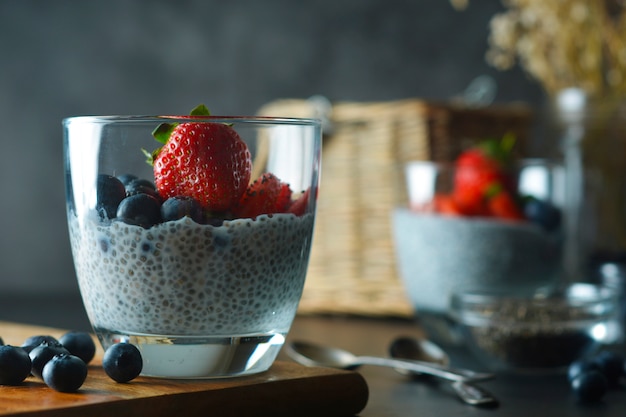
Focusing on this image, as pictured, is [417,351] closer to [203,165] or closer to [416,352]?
[416,352]

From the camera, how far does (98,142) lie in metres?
0.77

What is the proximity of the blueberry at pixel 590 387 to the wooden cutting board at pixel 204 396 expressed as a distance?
248mm

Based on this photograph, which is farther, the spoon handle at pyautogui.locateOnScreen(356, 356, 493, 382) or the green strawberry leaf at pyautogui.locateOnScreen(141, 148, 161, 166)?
the spoon handle at pyautogui.locateOnScreen(356, 356, 493, 382)

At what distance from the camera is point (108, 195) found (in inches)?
30.0

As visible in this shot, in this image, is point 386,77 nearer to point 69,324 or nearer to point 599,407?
point 69,324

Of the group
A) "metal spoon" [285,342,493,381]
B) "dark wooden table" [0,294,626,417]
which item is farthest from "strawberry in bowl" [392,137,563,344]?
"metal spoon" [285,342,493,381]

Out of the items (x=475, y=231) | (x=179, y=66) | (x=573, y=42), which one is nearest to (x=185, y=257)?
(x=475, y=231)

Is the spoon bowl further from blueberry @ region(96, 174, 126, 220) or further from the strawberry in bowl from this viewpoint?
blueberry @ region(96, 174, 126, 220)

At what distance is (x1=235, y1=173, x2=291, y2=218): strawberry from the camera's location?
75 cm

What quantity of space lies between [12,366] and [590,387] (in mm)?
576

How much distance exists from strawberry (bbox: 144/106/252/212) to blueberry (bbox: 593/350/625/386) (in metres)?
0.50

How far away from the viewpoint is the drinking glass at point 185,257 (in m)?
0.74

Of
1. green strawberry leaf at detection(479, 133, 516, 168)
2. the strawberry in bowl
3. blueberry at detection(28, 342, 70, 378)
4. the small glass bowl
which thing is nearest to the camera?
blueberry at detection(28, 342, 70, 378)

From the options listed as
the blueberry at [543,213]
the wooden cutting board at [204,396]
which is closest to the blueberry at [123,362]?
the wooden cutting board at [204,396]
